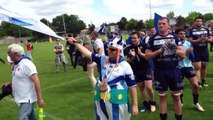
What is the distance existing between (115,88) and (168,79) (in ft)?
5.16

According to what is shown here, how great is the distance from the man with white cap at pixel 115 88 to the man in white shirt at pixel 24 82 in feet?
4.05

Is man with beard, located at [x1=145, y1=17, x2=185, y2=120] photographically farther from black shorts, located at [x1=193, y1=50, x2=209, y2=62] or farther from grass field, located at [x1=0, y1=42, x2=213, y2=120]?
black shorts, located at [x1=193, y1=50, x2=209, y2=62]

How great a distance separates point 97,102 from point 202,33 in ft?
17.7

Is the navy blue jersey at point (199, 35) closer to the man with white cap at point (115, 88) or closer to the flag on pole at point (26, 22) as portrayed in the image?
the man with white cap at point (115, 88)

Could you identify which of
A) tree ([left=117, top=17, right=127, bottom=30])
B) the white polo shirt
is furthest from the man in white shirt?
tree ([left=117, top=17, right=127, bottom=30])

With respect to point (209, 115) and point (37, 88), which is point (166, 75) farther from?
point (37, 88)

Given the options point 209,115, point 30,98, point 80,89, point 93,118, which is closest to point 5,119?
point 93,118

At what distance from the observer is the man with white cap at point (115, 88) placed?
14.4ft

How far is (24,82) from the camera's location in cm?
515

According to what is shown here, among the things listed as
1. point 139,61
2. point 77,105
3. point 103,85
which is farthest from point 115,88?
point 77,105

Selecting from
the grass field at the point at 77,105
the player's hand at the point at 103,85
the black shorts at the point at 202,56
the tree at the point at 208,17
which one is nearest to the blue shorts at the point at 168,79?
the grass field at the point at 77,105

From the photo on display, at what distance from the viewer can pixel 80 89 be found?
10727 millimetres

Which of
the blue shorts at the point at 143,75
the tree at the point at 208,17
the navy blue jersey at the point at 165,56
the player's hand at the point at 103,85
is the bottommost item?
the blue shorts at the point at 143,75

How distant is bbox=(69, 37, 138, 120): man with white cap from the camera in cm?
439
